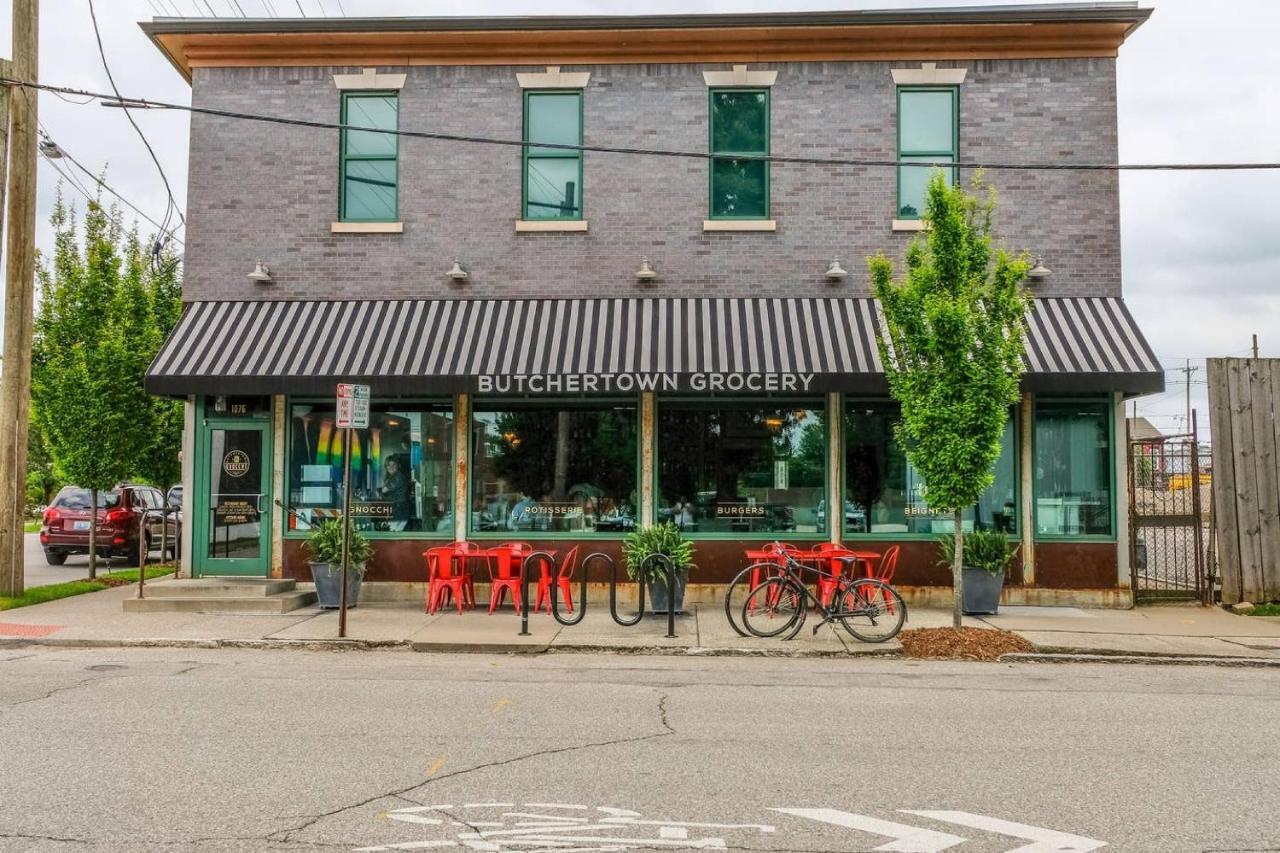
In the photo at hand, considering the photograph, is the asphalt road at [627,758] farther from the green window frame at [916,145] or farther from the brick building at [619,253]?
the green window frame at [916,145]

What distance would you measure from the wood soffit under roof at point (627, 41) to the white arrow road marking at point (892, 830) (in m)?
11.7

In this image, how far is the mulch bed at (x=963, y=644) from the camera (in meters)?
10.8

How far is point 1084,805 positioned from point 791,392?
8931 millimetres

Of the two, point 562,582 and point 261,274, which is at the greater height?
point 261,274

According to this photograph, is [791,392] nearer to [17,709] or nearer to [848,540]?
[848,540]

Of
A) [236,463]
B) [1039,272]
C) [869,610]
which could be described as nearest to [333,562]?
[236,463]

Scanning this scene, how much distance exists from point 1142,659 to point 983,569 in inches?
102

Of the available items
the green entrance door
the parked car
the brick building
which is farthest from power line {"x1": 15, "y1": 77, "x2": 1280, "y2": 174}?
the parked car

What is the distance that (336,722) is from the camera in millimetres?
7348

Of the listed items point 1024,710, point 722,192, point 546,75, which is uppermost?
point 546,75

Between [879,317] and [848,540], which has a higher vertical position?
[879,317]

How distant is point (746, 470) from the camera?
46.5ft

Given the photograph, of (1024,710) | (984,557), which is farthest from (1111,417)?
(1024,710)

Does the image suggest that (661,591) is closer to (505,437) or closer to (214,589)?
(505,437)
